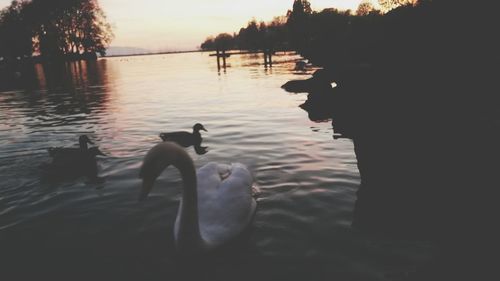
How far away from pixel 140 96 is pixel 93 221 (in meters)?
19.5

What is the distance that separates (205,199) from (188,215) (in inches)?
41.2

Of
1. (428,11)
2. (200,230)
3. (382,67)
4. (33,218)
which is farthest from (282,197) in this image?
(428,11)

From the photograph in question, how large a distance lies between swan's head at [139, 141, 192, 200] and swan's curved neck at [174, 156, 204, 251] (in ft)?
0.36

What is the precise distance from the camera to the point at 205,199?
578 centimetres

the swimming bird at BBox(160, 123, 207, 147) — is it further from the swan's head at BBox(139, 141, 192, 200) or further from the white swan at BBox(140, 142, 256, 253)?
the swan's head at BBox(139, 141, 192, 200)

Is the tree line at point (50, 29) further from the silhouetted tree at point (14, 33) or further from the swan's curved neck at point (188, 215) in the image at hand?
the swan's curved neck at point (188, 215)

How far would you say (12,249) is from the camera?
5.59 m

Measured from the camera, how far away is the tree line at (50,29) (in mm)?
84750

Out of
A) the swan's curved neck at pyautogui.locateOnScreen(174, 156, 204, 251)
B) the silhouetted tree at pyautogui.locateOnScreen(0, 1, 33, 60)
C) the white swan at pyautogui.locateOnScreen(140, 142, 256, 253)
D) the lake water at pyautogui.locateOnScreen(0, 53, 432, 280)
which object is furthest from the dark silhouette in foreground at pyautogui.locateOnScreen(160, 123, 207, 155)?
the silhouetted tree at pyautogui.locateOnScreen(0, 1, 33, 60)

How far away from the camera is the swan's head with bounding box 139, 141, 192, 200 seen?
442 centimetres

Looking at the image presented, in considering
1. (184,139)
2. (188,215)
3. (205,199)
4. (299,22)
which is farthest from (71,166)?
(299,22)

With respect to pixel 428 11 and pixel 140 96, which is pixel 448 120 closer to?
pixel 428 11

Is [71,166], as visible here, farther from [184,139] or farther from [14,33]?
[14,33]

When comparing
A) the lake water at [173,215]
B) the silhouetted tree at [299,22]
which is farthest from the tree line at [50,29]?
the lake water at [173,215]
